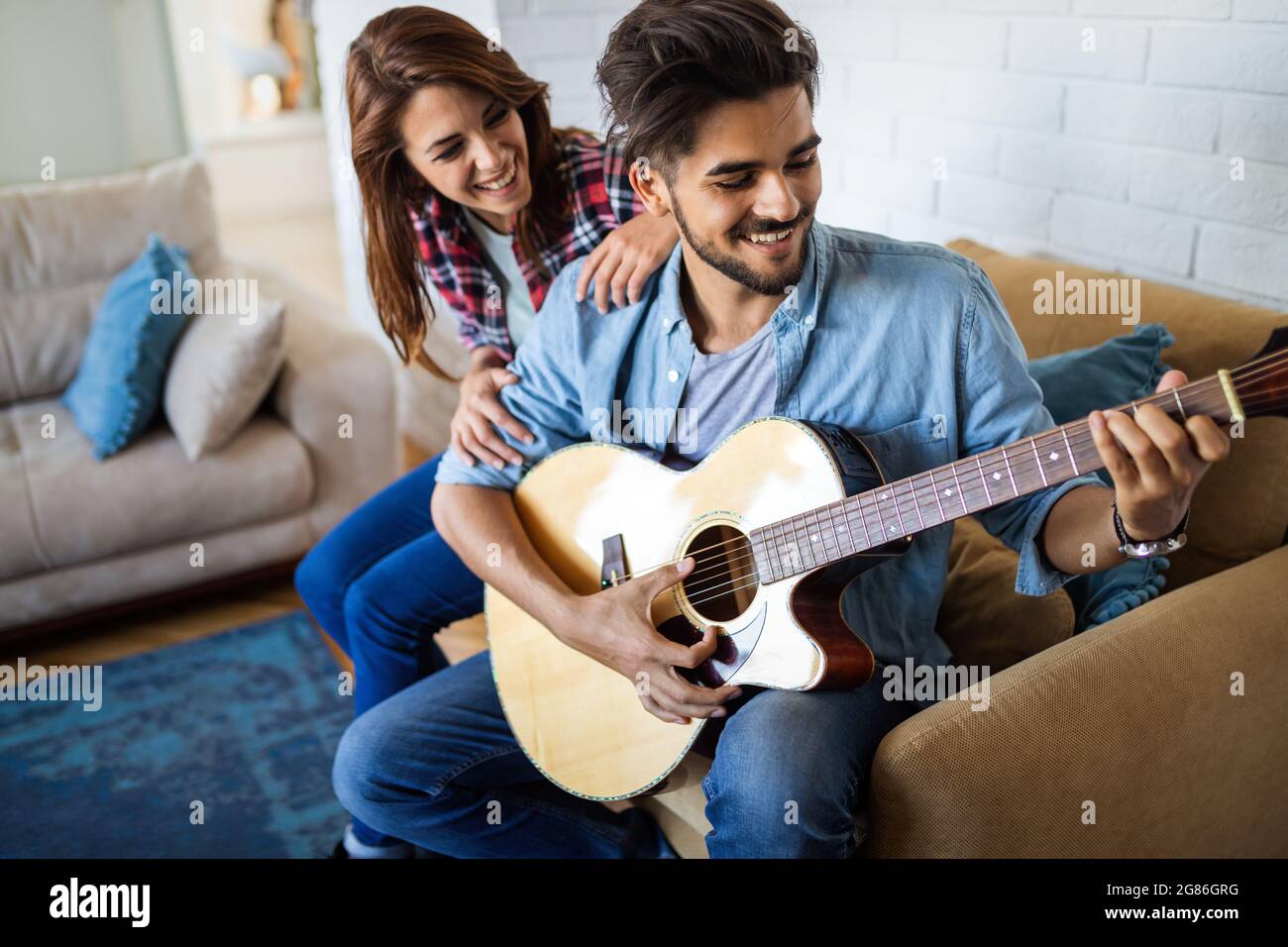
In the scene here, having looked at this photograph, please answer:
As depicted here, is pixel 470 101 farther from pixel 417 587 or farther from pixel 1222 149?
pixel 1222 149

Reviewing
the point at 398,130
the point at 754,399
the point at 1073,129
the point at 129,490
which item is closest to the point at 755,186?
the point at 754,399

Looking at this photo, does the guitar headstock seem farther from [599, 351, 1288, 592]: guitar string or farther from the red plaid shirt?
the red plaid shirt

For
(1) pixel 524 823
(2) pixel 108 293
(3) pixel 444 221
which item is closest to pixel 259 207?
(2) pixel 108 293

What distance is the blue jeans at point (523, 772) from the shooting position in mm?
1214

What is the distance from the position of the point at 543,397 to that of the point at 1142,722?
893 millimetres

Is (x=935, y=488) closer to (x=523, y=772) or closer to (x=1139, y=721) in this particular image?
(x=1139, y=721)

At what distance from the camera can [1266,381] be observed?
3.13 ft

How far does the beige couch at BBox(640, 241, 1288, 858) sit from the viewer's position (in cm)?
115

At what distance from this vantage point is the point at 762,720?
49.3 inches

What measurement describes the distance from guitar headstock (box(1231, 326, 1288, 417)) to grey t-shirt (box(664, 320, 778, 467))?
0.57 metres

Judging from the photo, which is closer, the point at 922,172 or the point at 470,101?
the point at 470,101

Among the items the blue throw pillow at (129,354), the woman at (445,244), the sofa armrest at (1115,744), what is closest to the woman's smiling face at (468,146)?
the woman at (445,244)
